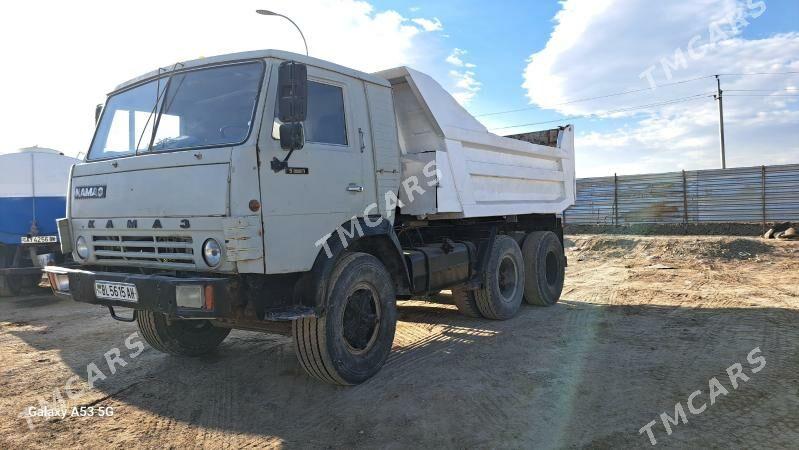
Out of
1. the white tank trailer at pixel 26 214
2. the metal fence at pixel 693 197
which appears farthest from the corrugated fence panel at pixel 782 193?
the white tank trailer at pixel 26 214

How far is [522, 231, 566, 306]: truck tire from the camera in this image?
7.83 meters

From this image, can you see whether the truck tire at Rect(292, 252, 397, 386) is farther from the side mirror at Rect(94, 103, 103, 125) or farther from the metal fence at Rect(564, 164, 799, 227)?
the metal fence at Rect(564, 164, 799, 227)

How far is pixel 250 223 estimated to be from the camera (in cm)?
361

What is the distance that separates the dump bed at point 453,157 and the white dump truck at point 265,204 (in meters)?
0.03

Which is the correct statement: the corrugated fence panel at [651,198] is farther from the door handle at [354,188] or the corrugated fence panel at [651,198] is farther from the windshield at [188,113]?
the windshield at [188,113]

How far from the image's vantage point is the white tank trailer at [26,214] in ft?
31.9

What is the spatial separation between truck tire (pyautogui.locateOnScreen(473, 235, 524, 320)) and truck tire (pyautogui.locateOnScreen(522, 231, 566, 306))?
37cm

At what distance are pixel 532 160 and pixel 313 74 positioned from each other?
4327 mm

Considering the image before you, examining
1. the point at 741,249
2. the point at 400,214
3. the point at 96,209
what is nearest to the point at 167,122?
the point at 96,209

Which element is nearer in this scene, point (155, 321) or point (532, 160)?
point (155, 321)

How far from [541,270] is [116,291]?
587 centimetres

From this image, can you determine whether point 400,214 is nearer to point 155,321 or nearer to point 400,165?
point 400,165

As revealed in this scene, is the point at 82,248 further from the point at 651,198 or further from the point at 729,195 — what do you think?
the point at 729,195

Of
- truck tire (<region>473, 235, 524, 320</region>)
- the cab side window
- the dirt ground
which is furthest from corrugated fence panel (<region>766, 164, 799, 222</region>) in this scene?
the cab side window
